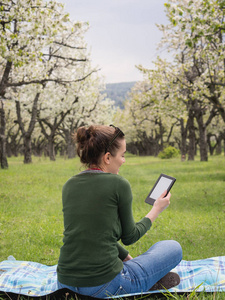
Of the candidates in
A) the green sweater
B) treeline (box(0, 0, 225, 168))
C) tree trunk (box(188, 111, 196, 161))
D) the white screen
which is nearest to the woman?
the green sweater

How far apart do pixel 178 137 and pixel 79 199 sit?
63.3m

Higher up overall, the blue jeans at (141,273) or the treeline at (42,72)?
the treeline at (42,72)

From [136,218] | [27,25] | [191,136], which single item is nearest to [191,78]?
[191,136]

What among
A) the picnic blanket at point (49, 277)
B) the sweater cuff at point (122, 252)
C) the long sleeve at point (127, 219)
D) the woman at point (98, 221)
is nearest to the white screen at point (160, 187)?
the long sleeve at point (127, 219)

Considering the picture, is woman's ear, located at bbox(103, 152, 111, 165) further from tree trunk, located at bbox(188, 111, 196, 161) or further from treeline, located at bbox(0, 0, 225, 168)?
tree trunk, located at bbox(188, 111, 196, 161)

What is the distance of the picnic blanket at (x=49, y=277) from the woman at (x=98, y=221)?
66 cm

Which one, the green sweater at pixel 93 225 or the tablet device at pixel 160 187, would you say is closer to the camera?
the green sweater at pixel 93 225

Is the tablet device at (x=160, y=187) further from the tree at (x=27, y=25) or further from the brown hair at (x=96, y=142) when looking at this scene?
the tree at (x=27, y=25)

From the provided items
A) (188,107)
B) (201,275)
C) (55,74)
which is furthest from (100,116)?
(201,275)

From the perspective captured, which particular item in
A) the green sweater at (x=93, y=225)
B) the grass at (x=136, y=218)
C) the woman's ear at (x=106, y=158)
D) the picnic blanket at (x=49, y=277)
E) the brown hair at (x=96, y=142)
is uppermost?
the brown hair at (x=96, y=142)

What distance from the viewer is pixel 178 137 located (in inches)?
2566

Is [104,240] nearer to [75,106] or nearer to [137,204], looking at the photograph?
[137,204]

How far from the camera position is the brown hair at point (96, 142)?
132 inches

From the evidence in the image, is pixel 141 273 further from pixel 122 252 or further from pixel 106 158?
pixel 106 158
